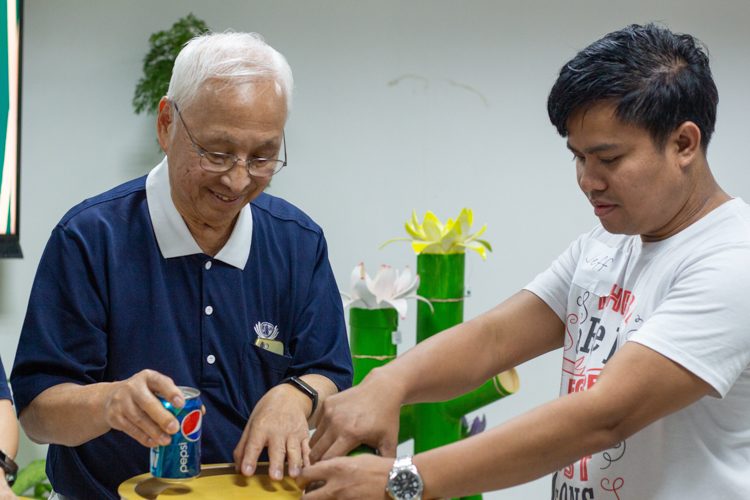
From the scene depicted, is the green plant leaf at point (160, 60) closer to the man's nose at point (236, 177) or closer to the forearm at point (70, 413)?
the man's nose at point (236, 177)

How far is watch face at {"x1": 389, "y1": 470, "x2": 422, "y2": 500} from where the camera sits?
38.9 inches

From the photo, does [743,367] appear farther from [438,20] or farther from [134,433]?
[438,20]

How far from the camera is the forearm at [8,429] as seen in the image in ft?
3.76

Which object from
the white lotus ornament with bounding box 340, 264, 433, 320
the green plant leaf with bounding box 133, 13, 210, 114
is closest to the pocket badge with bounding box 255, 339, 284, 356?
the white lotus ornament with bounding box 340, 264, 433, 320

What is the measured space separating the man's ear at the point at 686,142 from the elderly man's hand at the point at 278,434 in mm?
811

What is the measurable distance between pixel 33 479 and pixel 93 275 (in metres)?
1.57

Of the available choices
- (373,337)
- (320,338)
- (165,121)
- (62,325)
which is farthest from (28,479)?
(165,121)

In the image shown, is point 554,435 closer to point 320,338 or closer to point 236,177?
point 320,338

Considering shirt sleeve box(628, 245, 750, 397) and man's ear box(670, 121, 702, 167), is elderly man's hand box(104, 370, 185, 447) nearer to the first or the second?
shirt sleeve box(628, 245, 750, 397)

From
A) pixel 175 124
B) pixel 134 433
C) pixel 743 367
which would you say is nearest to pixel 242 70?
pixel 175 124

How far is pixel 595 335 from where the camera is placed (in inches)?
49.6

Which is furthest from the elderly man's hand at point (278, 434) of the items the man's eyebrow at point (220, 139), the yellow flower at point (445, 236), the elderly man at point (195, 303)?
the yellow flower at point (445, 236)

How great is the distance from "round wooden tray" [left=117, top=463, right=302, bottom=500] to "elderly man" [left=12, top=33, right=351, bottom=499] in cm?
3

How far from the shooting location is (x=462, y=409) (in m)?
2.13
